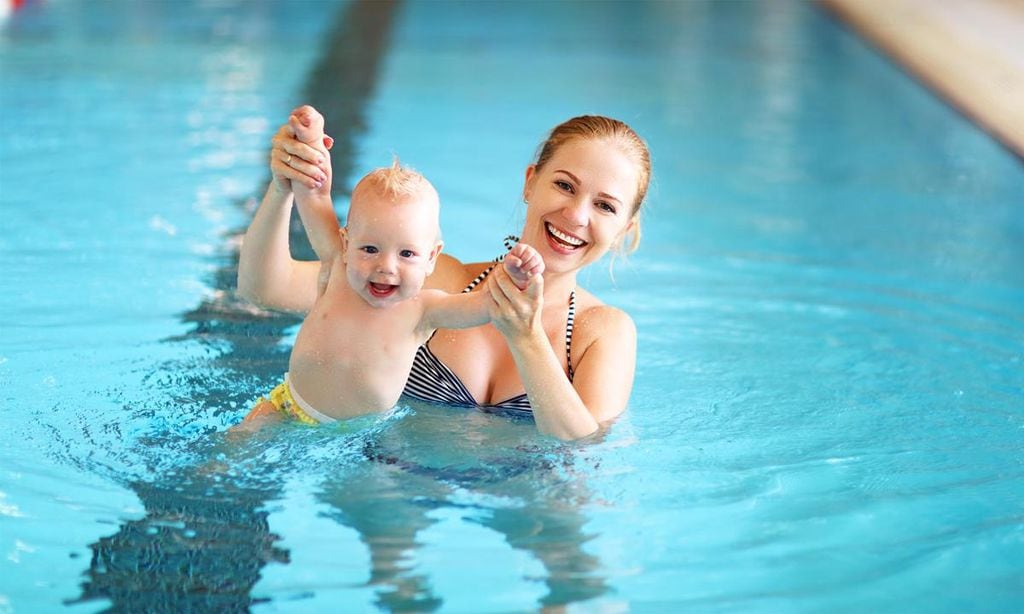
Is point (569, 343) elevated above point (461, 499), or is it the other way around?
point (569, 343)

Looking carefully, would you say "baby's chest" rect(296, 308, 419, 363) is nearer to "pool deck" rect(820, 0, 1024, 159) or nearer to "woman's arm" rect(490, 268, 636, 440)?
"woman's arm" rect(490, 268, 636, 440)

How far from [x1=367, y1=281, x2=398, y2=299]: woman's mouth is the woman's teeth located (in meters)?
0.39

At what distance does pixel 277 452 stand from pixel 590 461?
674mm

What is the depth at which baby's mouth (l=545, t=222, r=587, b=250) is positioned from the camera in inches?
110

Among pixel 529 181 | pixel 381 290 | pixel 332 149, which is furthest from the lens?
pixel 332 149

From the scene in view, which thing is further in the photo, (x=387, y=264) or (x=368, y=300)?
(x=368, y=300)

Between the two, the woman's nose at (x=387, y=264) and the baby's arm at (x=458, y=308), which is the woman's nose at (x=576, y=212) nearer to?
the baby's arm at (x=458, y=308)

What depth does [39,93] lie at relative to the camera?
722 centimetres

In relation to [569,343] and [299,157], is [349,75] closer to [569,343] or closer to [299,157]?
[569,343]

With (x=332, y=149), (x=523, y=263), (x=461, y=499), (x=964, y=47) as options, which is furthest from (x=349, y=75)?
(x=523, y=263)

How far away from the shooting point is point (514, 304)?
2.54 metres

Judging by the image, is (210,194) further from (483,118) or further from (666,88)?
(666,88)

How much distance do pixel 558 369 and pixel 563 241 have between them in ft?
1.04

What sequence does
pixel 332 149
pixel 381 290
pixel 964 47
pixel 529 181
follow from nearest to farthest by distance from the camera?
1. pixel 381 290
2. pixel 529 181
3. pixel 332 149
4. pixel 964 47
